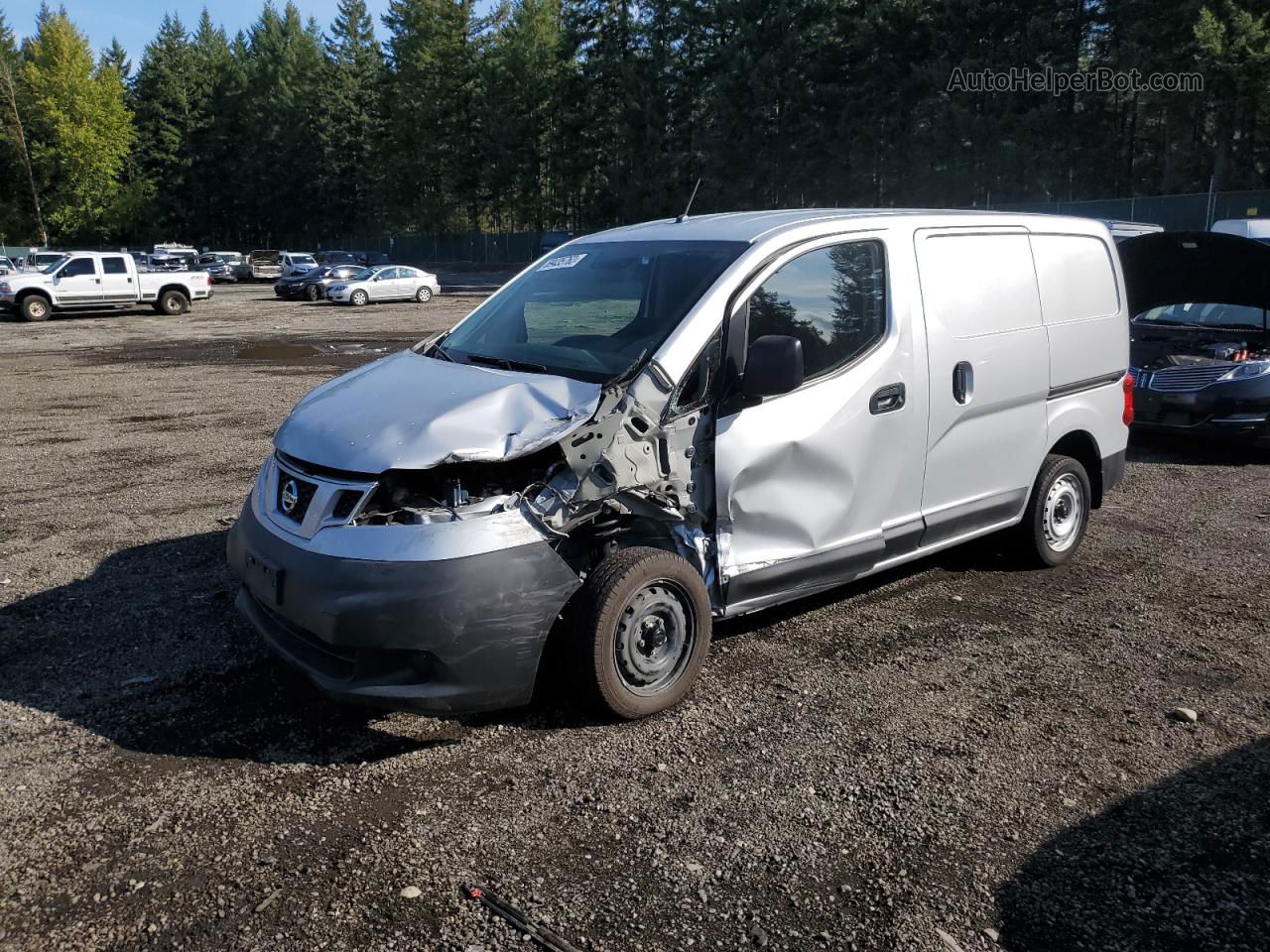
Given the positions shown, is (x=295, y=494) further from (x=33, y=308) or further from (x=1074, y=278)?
(x=33, y=308)

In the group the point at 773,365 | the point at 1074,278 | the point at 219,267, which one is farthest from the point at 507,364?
the point at 219,267

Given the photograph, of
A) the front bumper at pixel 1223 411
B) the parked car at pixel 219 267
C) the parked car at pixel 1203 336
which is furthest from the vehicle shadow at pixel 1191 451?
the parked car at pixel 219 267

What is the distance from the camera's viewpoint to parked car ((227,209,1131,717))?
3.59 metres

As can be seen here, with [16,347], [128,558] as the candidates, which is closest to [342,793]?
[128,558]

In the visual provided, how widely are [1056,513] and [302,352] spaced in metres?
16.0

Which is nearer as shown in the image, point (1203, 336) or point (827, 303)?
point (827, 303)

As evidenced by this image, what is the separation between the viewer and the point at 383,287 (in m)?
35.5

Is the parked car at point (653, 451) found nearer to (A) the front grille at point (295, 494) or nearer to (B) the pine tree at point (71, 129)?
(A) the front grille at point (295, 494)

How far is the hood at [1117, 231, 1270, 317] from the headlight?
31.2 inches

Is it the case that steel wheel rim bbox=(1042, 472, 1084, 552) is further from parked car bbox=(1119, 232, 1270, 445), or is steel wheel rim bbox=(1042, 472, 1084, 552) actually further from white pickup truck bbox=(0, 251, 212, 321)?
white pickup truck bbox=(0, 251, 212, 321)

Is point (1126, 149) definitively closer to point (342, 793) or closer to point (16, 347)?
point (16, 347)

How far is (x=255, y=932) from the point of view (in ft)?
9.25

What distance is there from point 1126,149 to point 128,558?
52300 millimetres

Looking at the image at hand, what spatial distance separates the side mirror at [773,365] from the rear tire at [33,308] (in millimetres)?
28358
